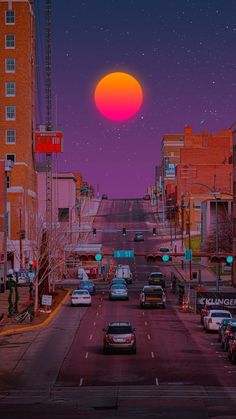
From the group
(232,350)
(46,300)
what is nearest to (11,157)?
(46,300)

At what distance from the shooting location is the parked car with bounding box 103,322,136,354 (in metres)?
41.5

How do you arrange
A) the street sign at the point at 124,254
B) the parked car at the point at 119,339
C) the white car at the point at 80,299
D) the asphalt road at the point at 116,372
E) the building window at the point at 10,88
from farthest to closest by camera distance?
the building window at the point at 10,88 < the street sign at the point at 124,254 < the white car at the point at 80,299 < the parked car at the point at 119,339 < the asphalt road at the point at 116,372

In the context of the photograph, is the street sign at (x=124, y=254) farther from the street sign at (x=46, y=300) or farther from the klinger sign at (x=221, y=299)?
the street sign at (x=46, y=300)

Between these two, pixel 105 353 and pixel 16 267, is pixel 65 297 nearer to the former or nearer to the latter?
pixel 16 267

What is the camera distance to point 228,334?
134 ft

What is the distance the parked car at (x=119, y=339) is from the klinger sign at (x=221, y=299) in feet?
70.1

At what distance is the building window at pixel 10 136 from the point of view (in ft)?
378

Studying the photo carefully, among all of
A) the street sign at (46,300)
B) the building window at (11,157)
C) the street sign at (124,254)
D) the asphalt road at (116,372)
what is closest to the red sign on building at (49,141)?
the street sign at (124,254)

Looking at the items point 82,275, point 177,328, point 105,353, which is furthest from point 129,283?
point 105,353

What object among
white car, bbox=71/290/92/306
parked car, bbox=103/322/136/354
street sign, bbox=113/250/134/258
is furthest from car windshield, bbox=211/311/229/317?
street sign, bbox=113/250/134/258

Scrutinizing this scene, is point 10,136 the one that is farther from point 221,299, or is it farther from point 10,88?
point 221,299

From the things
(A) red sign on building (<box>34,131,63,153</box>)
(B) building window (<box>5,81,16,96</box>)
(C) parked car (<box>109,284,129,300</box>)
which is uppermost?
(B) building window (<box>5,81,16,96</box>)

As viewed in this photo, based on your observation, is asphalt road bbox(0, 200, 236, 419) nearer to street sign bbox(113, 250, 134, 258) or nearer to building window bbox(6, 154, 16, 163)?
street sign bbox(113, 250, 134, 258)

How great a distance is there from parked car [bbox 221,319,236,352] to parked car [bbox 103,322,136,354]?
4420 millimetres
